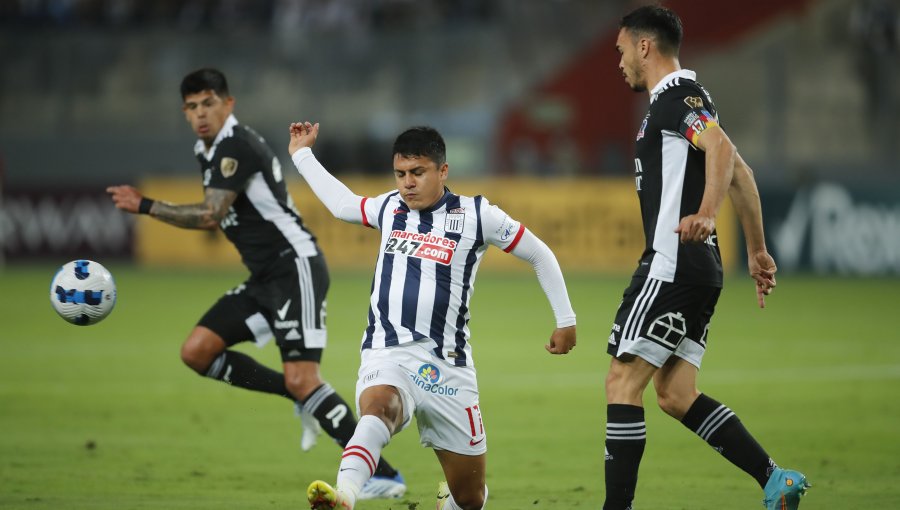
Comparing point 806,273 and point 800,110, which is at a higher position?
point 800,110

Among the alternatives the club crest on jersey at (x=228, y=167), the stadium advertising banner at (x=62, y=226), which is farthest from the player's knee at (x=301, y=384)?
the stadium advertising banner at (x=62, y=226)

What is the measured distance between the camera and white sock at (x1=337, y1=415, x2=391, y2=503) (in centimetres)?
529

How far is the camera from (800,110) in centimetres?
2581

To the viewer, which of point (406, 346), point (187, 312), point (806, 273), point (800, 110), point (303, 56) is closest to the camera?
point (406, 346)

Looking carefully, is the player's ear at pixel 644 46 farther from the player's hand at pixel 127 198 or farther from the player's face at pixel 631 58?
the player's hand at pixel 127 198

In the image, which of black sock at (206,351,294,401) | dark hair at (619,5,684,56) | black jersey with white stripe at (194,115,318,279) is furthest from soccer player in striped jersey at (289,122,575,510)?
black sock at (206,351,294,401)

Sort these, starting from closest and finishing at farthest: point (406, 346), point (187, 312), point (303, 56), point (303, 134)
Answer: point (406, 346)
point (303, 134)
point (187, 312)
point (303, 56)

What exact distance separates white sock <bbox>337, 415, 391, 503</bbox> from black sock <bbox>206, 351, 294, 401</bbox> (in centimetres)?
256

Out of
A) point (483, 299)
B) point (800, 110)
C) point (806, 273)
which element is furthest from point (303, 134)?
point (800, 110)

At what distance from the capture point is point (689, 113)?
5969mm

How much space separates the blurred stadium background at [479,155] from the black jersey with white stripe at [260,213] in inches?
124

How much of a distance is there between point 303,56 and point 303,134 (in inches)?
880

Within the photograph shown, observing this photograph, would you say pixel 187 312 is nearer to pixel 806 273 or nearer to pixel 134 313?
pixel 134 313

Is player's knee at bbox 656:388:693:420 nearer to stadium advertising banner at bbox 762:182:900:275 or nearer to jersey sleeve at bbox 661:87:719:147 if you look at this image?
jersey sleeve at bbox 661:87:719:147
